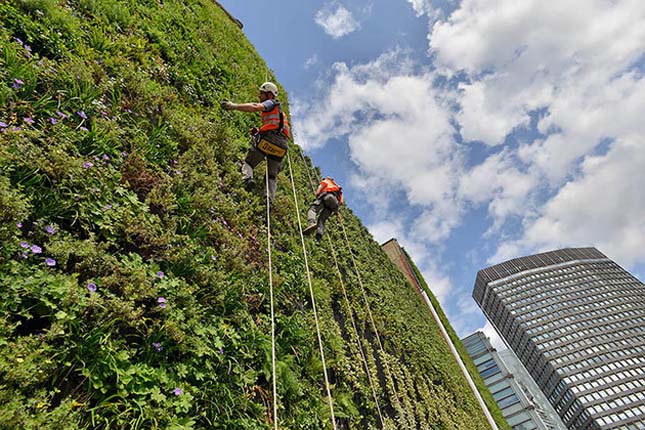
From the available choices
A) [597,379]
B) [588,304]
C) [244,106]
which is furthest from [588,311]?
[244,106]

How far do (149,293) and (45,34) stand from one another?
7.87 ft

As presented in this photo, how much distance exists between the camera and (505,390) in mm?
21719

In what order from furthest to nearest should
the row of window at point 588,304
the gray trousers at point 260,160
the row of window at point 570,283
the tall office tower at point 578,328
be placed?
the row of window at point 570,283 < the row of window at point 588,304 < the tall office tower at point 578,328 < the gray trousers at point 260,160

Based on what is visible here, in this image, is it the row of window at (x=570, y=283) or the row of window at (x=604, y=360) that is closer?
the row of window at (x=604, y=360)

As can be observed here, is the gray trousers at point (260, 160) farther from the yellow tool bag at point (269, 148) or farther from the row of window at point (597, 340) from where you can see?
the row of window at point (597, 340)

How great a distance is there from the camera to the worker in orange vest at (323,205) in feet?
19.3

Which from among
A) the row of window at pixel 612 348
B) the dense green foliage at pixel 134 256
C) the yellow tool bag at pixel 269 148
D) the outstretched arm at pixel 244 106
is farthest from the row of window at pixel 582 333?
the outstretched arm at pixel 244 106

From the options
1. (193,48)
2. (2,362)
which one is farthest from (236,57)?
(2,362)

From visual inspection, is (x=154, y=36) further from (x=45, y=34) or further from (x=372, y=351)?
(x=372, y=351)

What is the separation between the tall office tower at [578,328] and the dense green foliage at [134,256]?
14477 cm

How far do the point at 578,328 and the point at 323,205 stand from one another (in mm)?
153916

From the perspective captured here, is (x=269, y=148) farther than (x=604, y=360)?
No

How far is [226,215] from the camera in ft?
11.5

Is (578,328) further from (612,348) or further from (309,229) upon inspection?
(309,229)
